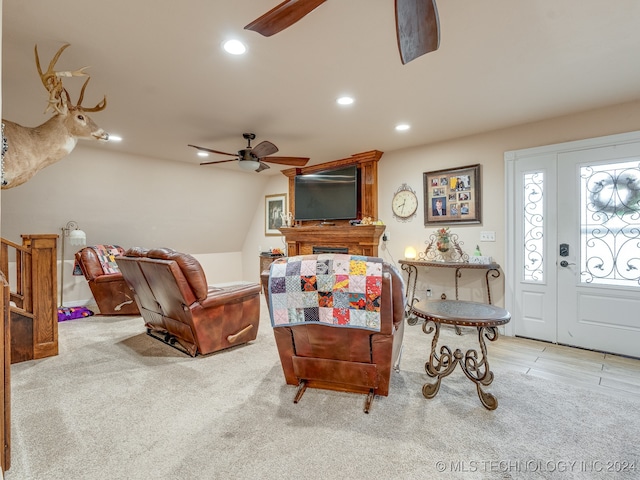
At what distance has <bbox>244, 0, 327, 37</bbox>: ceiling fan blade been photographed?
1.35 metres

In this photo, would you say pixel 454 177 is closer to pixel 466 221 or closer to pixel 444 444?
pixel 466 221

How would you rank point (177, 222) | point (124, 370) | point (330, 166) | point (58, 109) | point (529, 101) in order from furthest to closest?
point (177, 222), point (330, 166), point (529, 101), point (124, 370), point (58, 109)

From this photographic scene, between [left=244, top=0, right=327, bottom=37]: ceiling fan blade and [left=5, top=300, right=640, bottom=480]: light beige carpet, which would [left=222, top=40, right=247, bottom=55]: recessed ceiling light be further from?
[left=5, top=300, right=640, bottom=480]: light beige carpet

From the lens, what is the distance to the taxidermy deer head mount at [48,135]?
2.35m

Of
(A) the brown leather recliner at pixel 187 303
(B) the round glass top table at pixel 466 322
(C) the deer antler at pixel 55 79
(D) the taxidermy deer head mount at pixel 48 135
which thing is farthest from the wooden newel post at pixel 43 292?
(B) the round glass top table at pixel 466 322

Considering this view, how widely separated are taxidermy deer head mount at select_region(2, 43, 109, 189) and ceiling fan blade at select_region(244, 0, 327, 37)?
5.45ft

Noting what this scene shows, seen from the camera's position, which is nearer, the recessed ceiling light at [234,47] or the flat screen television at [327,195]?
the recessed ceiling light at [234,47]

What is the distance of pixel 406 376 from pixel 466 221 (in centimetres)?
239

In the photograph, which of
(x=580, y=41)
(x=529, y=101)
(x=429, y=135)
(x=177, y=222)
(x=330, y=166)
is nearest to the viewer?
(x=580, y=41)

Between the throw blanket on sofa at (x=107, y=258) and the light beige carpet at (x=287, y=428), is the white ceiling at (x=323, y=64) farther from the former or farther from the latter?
the light beige carpet at (x=287, y=428)

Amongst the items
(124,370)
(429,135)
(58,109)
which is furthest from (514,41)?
(124,370)

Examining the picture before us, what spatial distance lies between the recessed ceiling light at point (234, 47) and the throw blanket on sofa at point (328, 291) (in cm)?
153

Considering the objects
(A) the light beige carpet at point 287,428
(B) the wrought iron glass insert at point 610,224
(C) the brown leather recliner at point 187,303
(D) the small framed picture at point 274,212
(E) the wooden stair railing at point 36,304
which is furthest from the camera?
(D) the small framed picture at point 274,212

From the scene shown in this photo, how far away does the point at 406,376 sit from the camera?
8.78 feet
